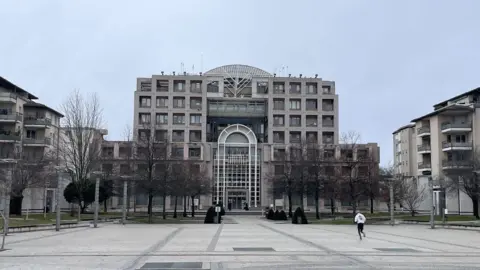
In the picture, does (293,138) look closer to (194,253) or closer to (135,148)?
(135,148)

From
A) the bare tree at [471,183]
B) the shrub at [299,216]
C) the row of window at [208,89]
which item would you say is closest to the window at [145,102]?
the row of window at [208,89]

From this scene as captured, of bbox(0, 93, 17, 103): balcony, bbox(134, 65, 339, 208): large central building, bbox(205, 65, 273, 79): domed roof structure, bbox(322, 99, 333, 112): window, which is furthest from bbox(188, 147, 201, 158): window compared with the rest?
bbox(0, 93, 17, 103): balcony

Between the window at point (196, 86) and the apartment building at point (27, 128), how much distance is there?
30.7 meters

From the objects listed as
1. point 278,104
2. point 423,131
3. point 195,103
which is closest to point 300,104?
point 278,104

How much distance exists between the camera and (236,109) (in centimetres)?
10881

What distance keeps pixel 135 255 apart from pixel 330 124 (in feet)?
297

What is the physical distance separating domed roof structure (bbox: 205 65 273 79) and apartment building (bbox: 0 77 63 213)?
1760 inches

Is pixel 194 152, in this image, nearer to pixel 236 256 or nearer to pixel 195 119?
pixel 195 119

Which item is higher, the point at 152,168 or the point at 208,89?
the point at 208,89

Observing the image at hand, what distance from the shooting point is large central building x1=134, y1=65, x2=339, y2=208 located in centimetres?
10212

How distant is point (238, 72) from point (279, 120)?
1955 cm

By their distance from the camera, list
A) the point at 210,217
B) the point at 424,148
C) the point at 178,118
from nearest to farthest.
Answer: the point at 210,217 → the point at 424,148 → the point at 178,118

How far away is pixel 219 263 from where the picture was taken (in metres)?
15.9

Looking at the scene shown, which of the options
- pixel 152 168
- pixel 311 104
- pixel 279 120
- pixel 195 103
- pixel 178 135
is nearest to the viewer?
pixel 152 168
